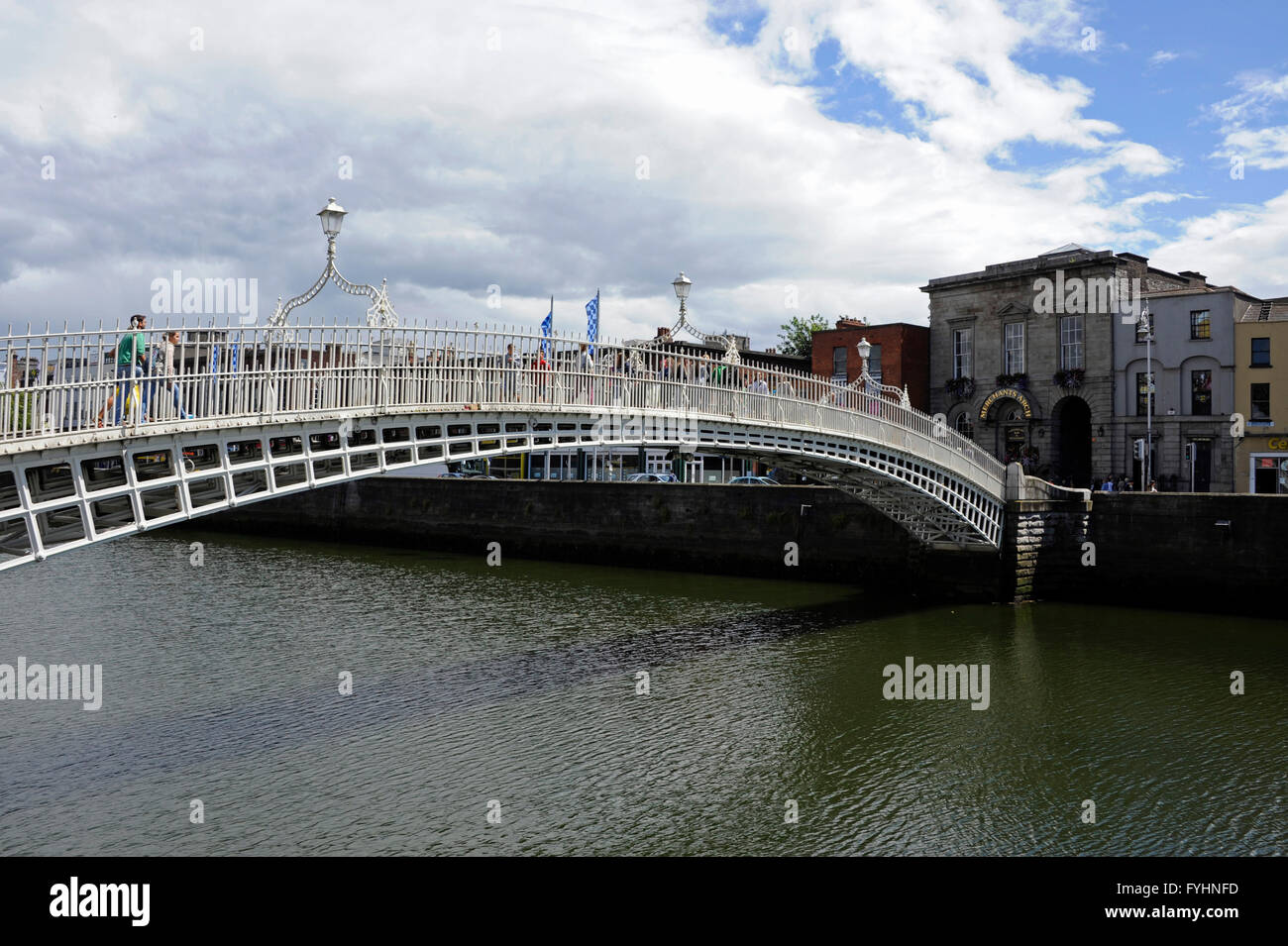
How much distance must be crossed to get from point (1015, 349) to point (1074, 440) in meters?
3.96

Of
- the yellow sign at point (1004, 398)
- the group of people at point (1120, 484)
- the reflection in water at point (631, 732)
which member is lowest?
the reflection in water at point (631, 732)

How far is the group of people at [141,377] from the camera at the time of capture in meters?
9.35

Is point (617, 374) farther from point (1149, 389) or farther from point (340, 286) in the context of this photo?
point (1149, 389)

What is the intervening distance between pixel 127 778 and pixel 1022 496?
18.8 meters

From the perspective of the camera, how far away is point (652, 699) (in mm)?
14148

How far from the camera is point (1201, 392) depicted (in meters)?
32.8

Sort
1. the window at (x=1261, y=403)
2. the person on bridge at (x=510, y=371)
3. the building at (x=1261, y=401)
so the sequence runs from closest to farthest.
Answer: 1. the person on bridge at (x=510, y=371)
2. the building at (x=1261, y=401)
3. the window at (x=1261, y=403)

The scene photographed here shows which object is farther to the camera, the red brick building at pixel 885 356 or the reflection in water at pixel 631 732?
the red brick building at pixel 885 356

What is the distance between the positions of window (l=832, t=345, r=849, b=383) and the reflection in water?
20709 mm

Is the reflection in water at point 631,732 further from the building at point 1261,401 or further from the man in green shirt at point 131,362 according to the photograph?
the building at point 1261,401

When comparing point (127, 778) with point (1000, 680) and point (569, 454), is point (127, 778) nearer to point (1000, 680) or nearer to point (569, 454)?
point (1000, 680)

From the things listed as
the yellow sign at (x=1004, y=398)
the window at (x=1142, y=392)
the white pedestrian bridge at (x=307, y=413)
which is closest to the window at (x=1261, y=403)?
the window at (x=1142, y=392)

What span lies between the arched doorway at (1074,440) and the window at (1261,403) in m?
5.88
